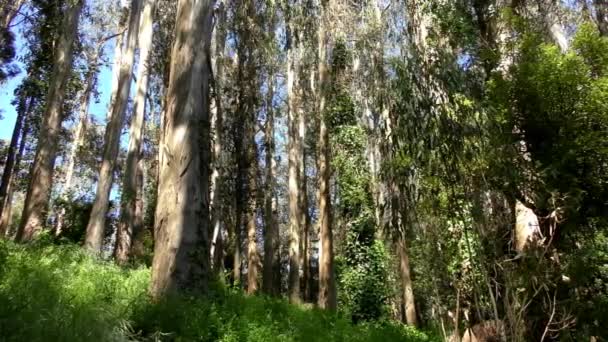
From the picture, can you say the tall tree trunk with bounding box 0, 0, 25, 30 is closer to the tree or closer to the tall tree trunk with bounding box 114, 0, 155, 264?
the tall tree trunk with bounding box 114, 0, 155, 264

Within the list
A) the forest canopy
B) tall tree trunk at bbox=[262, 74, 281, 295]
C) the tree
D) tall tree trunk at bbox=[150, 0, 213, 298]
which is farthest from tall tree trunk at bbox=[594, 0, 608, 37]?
tall tree trunk at bbox=[150, 0, 213, 298]

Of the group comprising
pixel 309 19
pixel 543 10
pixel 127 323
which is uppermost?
pixel 309 19

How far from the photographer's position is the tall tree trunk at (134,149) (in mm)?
15125

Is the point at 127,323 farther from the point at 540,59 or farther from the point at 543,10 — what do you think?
the point at 543,10

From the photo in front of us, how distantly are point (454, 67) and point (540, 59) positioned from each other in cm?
143

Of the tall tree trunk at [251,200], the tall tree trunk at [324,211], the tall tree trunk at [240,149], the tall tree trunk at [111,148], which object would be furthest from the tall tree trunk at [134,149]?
the tall tree trunk at [324,211]

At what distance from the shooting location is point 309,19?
16922 millimetres

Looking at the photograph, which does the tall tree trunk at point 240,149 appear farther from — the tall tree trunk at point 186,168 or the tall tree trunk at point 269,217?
the tall tree trunk at point 186,168

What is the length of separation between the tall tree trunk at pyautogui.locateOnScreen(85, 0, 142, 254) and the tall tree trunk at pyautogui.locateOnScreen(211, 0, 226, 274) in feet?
9.32

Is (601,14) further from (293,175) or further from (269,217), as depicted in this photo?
(269,217)

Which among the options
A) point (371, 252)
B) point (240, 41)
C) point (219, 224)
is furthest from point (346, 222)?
point (240, 41)

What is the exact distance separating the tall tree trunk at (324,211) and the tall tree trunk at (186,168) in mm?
7317

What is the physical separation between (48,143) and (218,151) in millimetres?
6519

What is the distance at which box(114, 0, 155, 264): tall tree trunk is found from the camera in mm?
15125
